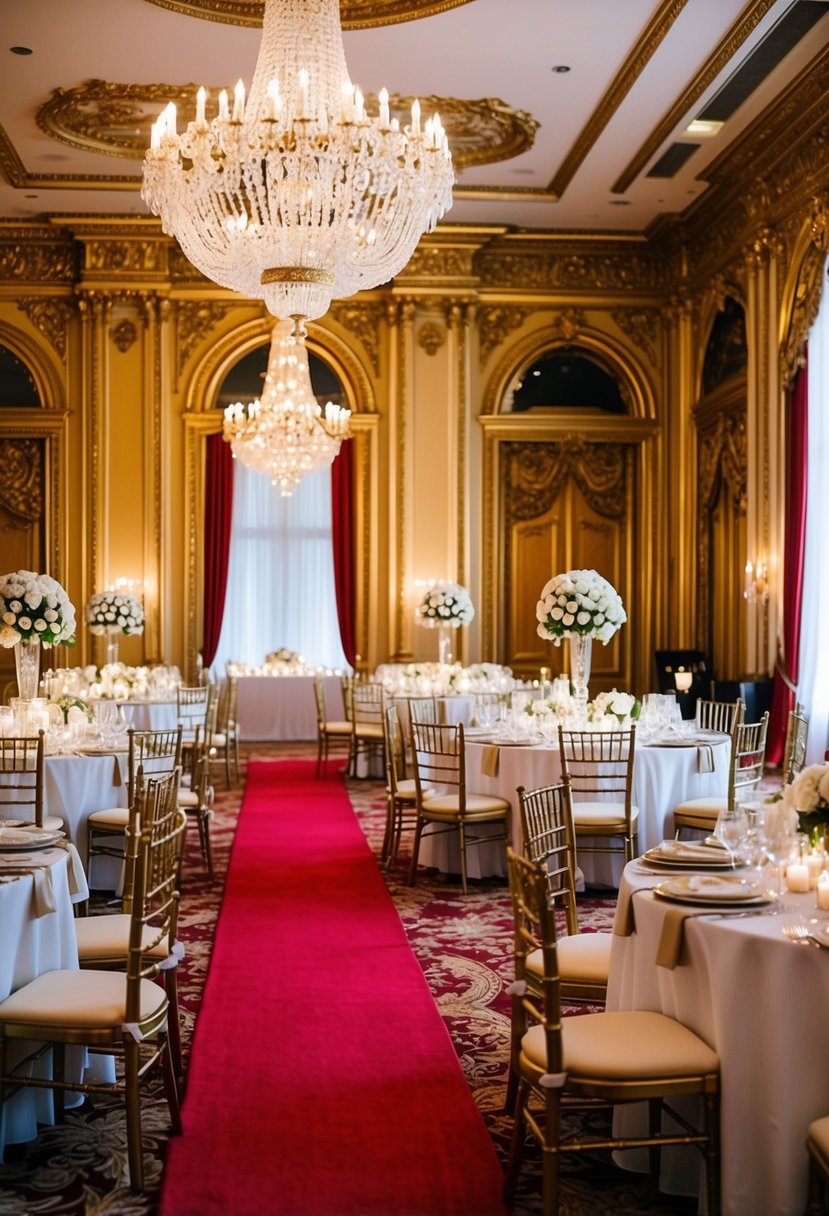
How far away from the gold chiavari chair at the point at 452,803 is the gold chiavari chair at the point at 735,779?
3.32ft

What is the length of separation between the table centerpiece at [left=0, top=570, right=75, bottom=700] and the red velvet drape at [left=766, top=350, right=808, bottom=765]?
631 centimetres

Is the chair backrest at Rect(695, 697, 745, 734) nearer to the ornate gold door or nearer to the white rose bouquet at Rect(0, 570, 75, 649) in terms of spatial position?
the white rose bouquet at Rect(0, 570, 75, 649)

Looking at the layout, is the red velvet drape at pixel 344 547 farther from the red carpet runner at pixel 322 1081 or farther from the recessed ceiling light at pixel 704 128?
the red carpet runner at pixel 322 1081

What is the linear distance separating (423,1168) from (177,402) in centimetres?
1218

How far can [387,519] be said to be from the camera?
15.0 m

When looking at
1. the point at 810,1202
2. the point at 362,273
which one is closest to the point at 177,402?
the point at 362,273

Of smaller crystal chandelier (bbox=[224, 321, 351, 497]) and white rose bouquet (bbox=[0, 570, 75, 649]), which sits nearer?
white rose bouquet (bbox=[0, 570, 75, 649])

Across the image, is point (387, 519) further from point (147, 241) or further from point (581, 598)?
point (581, 598)

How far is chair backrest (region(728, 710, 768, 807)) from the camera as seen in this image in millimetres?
7121

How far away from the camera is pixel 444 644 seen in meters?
13.0

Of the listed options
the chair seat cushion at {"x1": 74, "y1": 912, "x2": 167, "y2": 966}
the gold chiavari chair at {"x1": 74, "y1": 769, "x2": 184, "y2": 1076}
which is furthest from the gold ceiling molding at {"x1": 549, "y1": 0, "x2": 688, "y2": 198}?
the chair seat cushion at {"x1": 74, "y1": 912, "x2": 167, "y2": 966}

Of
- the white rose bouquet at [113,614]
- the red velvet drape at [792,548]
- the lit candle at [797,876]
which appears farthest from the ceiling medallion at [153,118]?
the lit candle at [797,876]

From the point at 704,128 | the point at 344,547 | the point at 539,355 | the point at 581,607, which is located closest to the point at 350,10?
the point at 704,128

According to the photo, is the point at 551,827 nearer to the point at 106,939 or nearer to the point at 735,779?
the point at 106,939
